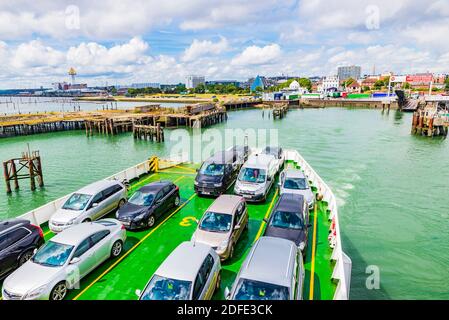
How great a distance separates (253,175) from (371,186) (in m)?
13.1

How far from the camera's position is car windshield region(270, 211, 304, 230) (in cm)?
1024

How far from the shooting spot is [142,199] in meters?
12.4

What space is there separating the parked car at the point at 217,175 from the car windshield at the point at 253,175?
1.02 metres

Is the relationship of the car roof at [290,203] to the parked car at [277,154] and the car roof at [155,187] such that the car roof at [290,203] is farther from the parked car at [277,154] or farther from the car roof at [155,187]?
the parked car at [277,154]

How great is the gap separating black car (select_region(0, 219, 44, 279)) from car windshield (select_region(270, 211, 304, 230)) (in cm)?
→ 800

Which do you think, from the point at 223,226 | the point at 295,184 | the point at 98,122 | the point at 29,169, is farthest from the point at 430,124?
the point at 98,122

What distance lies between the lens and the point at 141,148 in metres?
41.8

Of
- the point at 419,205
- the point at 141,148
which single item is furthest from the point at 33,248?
the point at 141,148

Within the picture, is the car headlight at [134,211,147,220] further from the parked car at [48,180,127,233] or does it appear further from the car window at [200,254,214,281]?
the car window at [200,254,214,281]

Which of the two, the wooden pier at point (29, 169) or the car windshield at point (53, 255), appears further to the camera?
the wooden pier at point (29, 169)

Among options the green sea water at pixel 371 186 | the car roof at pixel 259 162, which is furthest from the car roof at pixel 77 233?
the green sea water at pixel 371 186

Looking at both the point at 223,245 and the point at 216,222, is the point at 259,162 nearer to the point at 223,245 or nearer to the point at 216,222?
the point at 216,222

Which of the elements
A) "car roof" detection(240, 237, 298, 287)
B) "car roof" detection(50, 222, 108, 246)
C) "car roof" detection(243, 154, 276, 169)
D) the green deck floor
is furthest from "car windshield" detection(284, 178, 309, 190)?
"car roof" detection(50, 222, 108, 246)

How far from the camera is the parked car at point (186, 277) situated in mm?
6738
